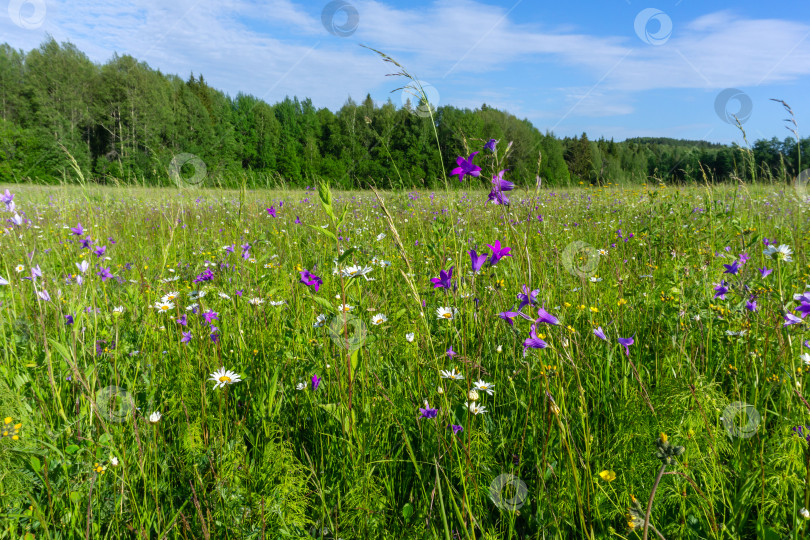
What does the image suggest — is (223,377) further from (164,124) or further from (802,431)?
(164,124)

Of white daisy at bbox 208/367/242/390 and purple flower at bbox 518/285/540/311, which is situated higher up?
purple flower at bbox 518/285/540/311

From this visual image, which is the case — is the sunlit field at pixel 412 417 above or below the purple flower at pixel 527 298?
below

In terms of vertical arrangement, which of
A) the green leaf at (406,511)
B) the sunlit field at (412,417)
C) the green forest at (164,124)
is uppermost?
the green forest at (164,124)

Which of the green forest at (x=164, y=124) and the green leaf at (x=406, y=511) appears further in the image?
the green forest at (x=164, y=124)

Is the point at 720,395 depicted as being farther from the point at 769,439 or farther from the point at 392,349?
the point at 392,349

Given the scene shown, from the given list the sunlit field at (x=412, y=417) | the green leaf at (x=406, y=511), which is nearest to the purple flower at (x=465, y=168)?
the sunlit field at (x=412, y=417)

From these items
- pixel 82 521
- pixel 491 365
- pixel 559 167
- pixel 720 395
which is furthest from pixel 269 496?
pixel 559 167

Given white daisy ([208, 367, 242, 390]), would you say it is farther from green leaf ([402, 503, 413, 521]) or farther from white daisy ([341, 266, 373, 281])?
green leaf ([402, 503, 413, 521])

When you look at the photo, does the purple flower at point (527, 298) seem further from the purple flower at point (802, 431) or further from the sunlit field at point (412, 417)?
the purple flower at point (802, 431)

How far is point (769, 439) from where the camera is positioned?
1.27 meters

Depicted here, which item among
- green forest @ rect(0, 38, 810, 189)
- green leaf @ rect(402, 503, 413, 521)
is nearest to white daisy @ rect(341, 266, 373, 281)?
green leaf @ rect(402, 503, 413, 521)

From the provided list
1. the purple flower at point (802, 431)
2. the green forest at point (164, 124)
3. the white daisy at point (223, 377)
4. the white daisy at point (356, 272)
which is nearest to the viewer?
the purple flower at point (802, 431)

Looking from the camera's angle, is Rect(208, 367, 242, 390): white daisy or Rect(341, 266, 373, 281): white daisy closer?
Rect(341, 266, 373, 281): white daisy

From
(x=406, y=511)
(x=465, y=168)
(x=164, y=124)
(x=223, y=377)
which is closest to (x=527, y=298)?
(x=465, y=168)
